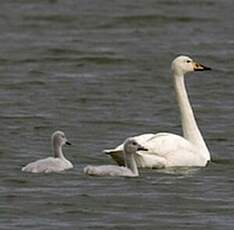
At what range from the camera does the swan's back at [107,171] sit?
12.8 meters

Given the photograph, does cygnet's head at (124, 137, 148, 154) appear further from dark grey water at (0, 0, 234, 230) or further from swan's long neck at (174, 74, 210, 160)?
swan's long neck at (174, 74, 210, 160)

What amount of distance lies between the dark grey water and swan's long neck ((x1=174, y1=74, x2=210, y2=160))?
21cm

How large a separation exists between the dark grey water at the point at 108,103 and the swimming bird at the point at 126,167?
0.09 metres

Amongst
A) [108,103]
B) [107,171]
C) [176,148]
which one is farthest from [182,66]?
[108,103]

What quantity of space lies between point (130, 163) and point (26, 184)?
95 cm

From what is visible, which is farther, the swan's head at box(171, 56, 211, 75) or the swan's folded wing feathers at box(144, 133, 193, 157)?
the swan's head at box(171, 56, 211, 75)

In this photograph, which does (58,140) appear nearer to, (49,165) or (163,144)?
(49,165)

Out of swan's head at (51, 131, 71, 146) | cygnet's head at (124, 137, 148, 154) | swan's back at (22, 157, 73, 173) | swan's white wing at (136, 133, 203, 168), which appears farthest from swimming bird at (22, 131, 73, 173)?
swan's white wing at (136, 133, 203, 168)

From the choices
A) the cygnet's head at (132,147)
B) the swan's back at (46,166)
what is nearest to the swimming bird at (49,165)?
the swan's back at (46,166)

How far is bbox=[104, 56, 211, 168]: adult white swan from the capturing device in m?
13.6

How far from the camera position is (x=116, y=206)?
11.8 metres

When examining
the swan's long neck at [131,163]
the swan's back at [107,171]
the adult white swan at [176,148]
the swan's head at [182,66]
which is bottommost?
the swan's back at [107,171]

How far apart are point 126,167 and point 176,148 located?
33.5 inches

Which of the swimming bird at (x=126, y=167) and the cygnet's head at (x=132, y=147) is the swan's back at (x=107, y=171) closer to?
the swimming bird at (x=126, y=167)
